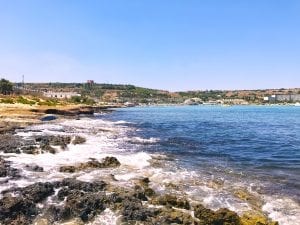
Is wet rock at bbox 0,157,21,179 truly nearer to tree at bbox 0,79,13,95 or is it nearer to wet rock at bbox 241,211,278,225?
wet rock at bbox 241,211,278,225

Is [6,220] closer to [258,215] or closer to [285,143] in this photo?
[258,215]

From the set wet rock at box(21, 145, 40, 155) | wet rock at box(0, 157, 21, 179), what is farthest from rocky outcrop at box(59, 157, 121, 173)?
wet rock at box(21, 145, 40, 155)

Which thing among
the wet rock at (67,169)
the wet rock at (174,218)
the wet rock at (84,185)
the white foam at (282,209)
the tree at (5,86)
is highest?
the tree at (5,86)

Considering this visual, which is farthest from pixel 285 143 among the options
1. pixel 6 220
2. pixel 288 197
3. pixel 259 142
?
pixel 6 220

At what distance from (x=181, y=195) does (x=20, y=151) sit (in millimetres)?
16078

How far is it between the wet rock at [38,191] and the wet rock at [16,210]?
0.59 metres

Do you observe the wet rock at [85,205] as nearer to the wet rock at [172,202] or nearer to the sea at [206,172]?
the sea at [206,172]

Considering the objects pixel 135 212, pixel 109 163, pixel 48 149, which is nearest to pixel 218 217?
pixel 135 212

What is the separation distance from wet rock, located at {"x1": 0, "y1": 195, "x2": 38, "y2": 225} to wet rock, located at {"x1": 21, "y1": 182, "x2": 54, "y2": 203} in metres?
0.59

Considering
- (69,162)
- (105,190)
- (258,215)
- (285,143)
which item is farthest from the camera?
(285,143)

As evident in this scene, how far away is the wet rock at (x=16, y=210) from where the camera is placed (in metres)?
15.1

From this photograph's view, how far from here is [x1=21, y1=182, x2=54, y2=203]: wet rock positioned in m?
17.1

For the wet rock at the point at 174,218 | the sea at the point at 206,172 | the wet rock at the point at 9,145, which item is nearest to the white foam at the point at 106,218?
the sea at the point at 206,172

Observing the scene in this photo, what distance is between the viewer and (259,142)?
47094 millimetres
